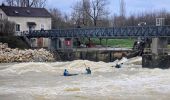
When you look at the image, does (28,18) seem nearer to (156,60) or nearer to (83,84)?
(156,60)

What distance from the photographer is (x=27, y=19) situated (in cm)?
9100

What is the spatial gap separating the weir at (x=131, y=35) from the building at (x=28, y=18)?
367 cm

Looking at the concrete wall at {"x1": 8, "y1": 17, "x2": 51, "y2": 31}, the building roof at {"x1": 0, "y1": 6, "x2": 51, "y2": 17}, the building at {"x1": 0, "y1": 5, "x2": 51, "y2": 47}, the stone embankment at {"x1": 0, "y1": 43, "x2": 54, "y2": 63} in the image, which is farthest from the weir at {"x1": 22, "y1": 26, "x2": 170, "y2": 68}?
the building roof at {"x1": 0, "y1": 6, "x2": 51, "y2": 17}

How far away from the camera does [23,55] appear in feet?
227

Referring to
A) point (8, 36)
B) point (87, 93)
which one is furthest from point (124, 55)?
point (87, 93)

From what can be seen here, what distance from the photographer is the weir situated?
56562 mm

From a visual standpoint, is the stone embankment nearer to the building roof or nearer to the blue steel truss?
the blue steel truss

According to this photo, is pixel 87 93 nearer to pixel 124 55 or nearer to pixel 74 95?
pixel 74 95

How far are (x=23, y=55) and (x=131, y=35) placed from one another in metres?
15.6

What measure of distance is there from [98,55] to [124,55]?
436cm

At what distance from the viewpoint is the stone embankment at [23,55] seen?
6750 cm

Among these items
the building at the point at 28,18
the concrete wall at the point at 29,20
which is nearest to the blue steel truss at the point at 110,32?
the building at the point at 28,18

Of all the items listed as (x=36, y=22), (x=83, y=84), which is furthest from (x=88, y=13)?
(x=83, y=84)

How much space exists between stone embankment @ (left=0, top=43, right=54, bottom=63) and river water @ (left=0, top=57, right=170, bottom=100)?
13.4 metres
